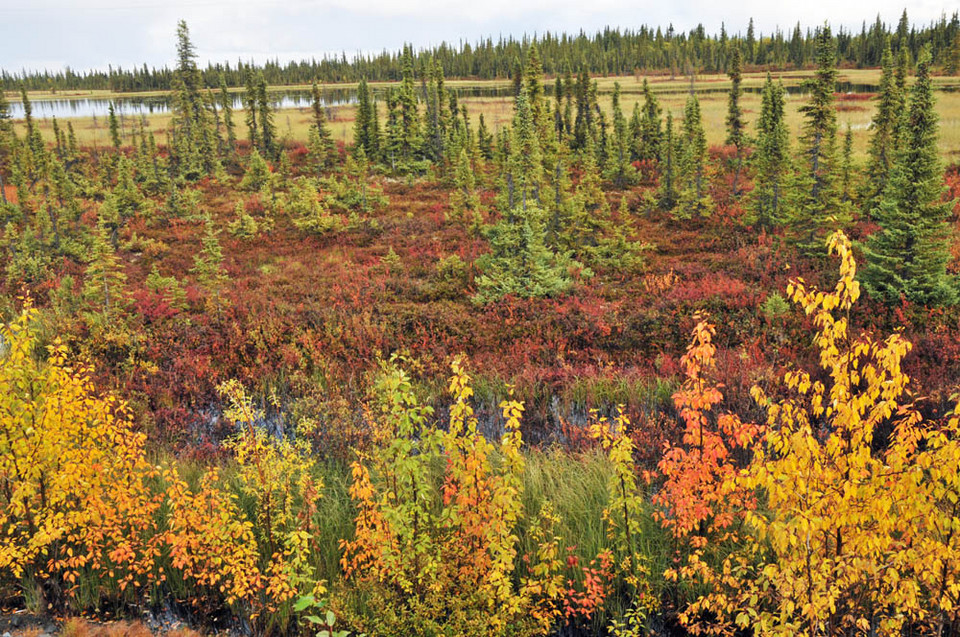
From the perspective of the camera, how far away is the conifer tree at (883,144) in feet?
91.8

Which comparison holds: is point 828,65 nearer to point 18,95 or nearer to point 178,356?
point 178,356

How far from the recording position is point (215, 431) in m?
13.2

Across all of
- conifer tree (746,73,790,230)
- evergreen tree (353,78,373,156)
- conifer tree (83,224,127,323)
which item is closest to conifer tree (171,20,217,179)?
evergreen tree (353,78,373,156)

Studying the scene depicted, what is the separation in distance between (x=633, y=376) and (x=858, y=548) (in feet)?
32.4

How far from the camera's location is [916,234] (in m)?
16.5

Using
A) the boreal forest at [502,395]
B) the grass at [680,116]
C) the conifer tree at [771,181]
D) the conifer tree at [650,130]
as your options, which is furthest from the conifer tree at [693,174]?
the conifer tree at [650,130]

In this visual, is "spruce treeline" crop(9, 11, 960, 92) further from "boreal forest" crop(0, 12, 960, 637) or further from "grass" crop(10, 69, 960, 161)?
"boreal forest" crop(0, 12, 960, 637)

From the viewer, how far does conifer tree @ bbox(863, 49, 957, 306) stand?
54.5 feet

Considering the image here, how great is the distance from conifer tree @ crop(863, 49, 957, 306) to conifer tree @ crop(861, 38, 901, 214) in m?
9.03

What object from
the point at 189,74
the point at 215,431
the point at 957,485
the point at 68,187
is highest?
Answer: the point at 189,74

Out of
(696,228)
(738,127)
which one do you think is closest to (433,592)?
(696,228)

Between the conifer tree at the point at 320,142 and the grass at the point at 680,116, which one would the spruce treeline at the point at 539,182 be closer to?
the conifer tree at the point at 320,142

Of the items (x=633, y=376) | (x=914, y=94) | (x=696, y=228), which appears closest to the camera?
(x=633, y=376)

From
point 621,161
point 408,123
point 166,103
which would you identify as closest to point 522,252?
point 621,161
